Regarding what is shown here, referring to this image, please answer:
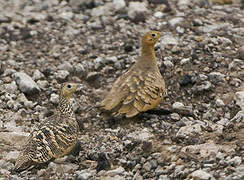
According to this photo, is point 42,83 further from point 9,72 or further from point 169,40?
point 169,40

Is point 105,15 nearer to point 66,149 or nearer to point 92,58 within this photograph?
point 92,58

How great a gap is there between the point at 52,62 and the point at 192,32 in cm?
273

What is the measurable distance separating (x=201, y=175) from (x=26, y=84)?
4.05 meters

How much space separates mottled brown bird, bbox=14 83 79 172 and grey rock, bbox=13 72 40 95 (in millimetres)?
1450

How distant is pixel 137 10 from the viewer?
474 inches

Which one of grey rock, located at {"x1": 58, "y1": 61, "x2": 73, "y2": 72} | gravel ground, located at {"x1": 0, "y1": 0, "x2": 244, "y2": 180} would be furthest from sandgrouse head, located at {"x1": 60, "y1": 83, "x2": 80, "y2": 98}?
grey rock, located at {"x1": 58, "y1": 61, "x2": 73, "y2": 72}

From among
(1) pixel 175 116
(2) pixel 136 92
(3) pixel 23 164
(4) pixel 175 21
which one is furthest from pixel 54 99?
(4) pixel 175 21

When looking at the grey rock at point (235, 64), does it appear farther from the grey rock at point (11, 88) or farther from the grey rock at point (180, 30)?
the grey rock at point (11, 88)

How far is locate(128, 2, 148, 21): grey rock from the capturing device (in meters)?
11.8

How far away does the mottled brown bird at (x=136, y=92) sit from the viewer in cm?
843

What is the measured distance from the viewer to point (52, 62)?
1058 cm

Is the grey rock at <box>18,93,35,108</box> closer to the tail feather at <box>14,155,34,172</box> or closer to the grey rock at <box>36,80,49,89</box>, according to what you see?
the grey rock at <box>36,80,49,89</box>

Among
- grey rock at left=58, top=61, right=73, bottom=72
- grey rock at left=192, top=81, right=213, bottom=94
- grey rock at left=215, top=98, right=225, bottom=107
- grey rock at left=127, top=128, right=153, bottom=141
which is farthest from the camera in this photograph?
grey rock at left=58, top=61, right=73, bottom=72

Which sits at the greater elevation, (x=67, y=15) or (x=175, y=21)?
(x=175, y=21)
